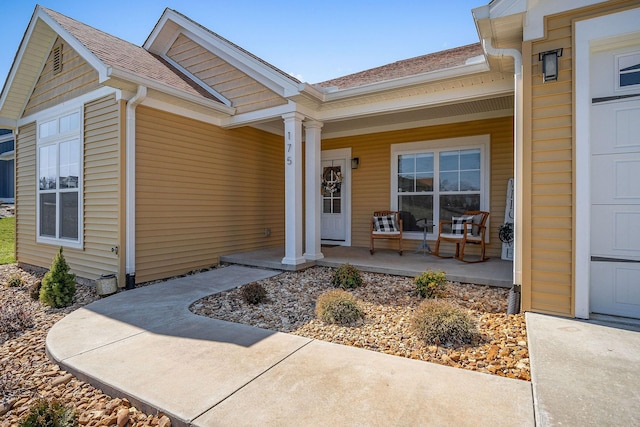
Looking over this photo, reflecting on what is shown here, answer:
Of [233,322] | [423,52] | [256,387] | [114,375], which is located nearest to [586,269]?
[256,387]

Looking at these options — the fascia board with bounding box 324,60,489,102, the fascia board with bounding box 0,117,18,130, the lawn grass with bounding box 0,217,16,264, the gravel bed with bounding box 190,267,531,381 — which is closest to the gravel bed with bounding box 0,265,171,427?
the gravel bed with bounding box 190,267,531,381

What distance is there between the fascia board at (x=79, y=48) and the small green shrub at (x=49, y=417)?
3779 millimetres

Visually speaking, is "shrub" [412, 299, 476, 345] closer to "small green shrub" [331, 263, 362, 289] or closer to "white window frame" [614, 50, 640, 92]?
"small green shrub" [331, 263, 362, 289]

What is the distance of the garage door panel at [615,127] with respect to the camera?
286 cm

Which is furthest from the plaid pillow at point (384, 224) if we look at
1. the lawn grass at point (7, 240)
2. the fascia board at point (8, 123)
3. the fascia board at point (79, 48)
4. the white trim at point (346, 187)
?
the lawn grass at point (7, 240)

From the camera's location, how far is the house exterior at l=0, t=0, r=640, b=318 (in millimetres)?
2932

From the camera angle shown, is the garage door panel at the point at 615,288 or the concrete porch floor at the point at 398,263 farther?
the concrete porch floor at the point at 398,263

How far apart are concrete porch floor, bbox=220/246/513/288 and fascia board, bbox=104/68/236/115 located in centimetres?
255

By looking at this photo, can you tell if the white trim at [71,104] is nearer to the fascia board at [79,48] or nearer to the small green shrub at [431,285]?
the fascia board at [79,48]

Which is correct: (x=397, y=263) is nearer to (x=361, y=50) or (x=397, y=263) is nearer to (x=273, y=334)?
(x=273, y=334)

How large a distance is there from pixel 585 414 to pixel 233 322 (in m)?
2.64

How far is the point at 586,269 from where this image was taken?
2891 millimetres

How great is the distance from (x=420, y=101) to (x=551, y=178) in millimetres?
2195

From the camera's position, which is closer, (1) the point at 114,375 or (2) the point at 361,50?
(1) the point at 114,375
